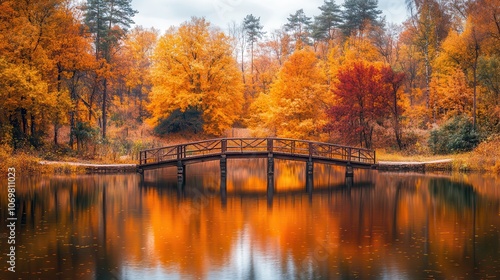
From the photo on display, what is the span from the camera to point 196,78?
56594 millimetres

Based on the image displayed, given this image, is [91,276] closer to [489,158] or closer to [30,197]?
[30,197]

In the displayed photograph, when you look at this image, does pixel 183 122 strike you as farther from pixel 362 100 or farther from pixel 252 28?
pixel 252 28

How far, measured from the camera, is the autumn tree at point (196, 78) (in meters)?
55.7

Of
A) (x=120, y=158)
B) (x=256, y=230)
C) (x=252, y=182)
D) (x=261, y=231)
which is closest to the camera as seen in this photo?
(x=261, y=231)

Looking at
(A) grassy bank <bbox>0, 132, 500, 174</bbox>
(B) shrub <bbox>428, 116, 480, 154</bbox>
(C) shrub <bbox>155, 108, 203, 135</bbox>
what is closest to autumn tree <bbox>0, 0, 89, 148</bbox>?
(A) grassy bank <bbox>0, 132, 500, 174</bbox>

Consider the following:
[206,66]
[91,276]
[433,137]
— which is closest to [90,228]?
[91,276]

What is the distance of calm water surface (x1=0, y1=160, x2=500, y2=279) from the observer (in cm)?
1655

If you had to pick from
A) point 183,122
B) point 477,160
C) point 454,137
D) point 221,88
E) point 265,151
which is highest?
point 221,88

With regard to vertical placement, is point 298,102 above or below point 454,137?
above

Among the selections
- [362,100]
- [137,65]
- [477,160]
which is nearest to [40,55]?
[362,100]

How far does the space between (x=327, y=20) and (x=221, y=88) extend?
22341mm

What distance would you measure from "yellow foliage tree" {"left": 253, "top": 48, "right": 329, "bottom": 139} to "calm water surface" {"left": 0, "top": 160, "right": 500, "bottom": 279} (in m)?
14.2

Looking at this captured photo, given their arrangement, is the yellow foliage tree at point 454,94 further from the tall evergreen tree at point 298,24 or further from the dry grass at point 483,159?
the tall evergreen tree at point 298,24

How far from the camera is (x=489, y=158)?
39.9 m
